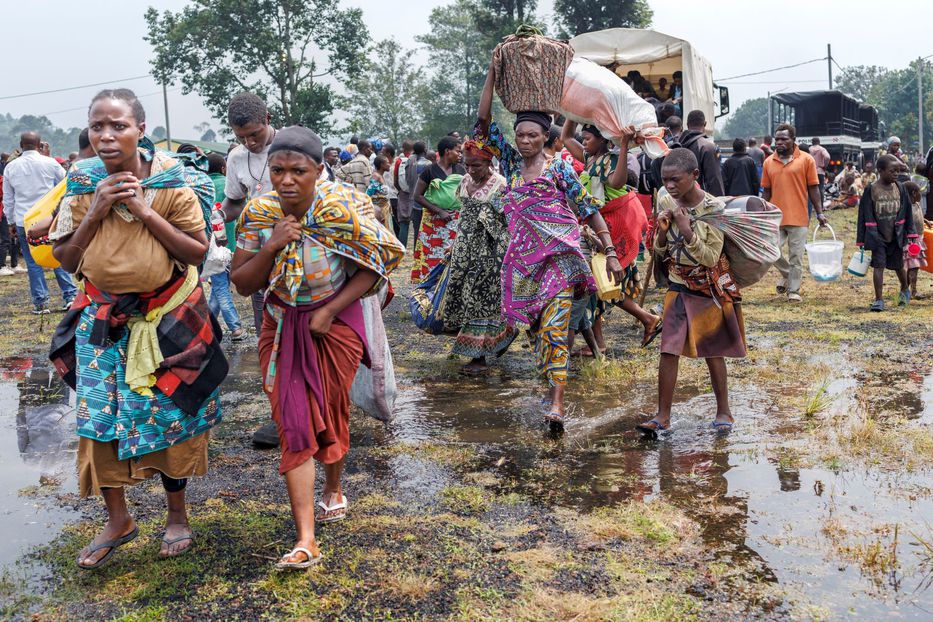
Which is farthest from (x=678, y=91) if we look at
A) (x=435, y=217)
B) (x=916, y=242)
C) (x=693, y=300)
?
(x=693, y=300)

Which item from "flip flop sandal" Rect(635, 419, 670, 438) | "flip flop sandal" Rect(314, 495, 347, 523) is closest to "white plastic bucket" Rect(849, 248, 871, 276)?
"flip flop sandal" Rect(635, 419, 670, 438)

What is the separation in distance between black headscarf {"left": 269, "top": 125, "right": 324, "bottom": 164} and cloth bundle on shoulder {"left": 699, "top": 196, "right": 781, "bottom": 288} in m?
2.51

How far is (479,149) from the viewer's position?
6277 millimetres

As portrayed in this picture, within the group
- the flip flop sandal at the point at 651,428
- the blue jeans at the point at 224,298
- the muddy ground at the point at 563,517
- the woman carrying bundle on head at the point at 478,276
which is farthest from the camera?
the blue jeans at the point at 224,298

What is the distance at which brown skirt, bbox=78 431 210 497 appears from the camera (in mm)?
3385

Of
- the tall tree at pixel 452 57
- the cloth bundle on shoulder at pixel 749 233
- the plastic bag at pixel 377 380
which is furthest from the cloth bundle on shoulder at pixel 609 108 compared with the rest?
the tall tree at pixel 452 57

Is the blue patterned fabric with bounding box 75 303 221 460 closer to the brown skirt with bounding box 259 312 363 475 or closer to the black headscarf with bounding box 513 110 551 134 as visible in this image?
the brown skirt with bounding box 259 312 363 475

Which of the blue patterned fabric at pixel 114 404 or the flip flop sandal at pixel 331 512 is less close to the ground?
the blue patterned fabric at pixel 114 404

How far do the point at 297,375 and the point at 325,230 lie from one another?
600mm

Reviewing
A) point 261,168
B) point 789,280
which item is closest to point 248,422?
point 261,168

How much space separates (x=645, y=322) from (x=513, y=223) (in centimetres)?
253

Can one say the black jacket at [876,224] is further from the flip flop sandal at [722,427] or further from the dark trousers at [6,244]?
the dark trousers at [6,244]

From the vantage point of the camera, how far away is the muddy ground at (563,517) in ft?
10.3

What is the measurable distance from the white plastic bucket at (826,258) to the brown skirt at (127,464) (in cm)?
822
